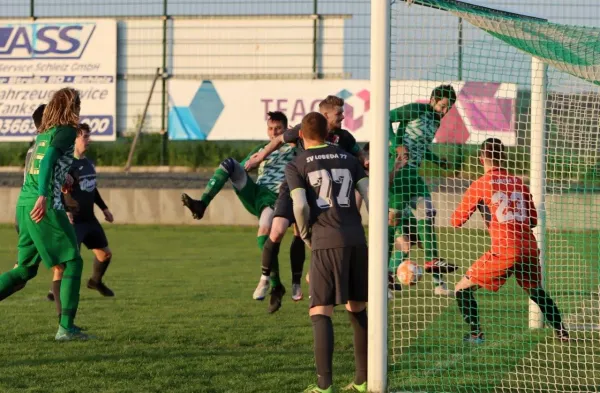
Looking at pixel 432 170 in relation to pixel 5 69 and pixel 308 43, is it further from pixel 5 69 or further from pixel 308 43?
pixel 5 69

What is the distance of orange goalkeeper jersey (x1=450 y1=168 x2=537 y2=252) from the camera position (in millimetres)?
8117

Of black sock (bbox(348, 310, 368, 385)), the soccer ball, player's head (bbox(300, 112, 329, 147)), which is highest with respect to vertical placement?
player's head (bbox(300, 112, 329, 147))

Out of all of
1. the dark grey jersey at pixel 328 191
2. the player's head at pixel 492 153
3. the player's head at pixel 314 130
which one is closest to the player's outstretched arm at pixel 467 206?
the player's head at pixel 492 153

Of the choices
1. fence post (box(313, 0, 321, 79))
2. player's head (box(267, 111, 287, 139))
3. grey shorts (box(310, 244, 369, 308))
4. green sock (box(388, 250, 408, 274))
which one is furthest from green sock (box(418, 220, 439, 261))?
fence post (box(313, 0, 321, 79))

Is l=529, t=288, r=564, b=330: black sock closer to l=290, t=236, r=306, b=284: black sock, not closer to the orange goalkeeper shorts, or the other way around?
the orange goalkeeper shorts

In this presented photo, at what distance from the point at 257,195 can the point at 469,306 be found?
300 cm

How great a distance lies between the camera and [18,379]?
6871 millimetres

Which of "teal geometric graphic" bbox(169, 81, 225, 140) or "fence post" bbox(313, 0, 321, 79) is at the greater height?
"fence post" bbox(313, 0, 321, 79)

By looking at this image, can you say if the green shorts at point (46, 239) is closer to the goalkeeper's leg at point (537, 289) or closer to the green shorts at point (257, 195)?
the green shorts at point (257, 195)

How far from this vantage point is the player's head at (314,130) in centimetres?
662

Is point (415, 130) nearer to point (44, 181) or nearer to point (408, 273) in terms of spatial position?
point (408, 273)

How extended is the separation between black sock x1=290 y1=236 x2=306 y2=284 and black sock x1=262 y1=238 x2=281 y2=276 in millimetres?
360

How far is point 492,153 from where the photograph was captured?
26.4 feet

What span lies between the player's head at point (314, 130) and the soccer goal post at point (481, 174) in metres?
0.32
